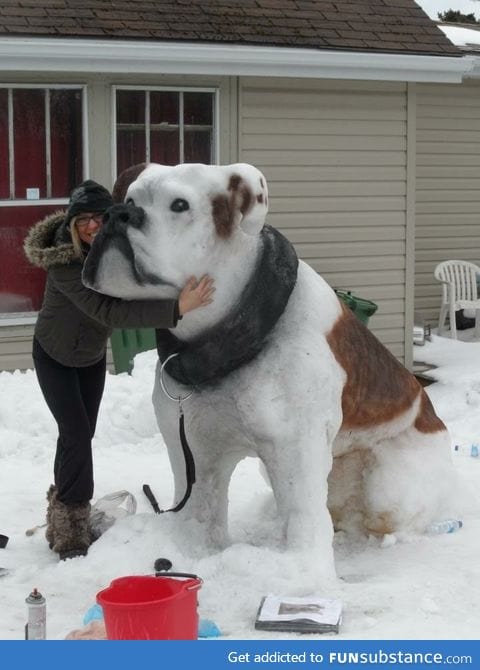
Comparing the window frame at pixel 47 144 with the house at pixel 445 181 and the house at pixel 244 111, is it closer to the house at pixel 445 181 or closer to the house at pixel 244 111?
the house at pixel 244 111

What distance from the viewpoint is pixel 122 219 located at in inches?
171

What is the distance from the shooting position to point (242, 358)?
183 inches

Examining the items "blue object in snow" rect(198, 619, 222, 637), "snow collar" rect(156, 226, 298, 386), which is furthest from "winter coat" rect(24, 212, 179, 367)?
"blue object in snow" rect(198, 619, 222, 637)

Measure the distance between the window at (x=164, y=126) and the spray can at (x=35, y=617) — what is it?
5.90 meters

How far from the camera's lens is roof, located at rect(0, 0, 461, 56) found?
9.08 meters

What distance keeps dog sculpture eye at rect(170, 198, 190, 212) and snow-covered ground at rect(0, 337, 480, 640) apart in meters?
1.36

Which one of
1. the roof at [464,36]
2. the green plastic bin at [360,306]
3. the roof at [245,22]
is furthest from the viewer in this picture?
the roof at [464,36]

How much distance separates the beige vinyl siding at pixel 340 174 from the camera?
10.2 meters

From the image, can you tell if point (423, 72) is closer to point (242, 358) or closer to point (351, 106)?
point (351, 106)

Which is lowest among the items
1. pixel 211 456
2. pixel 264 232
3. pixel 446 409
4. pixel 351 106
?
pixel 446 409

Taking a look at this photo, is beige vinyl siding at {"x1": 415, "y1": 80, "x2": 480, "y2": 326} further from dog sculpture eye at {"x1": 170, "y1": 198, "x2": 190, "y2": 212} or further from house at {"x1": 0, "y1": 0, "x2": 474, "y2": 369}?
dog sculpture eye at {"x1": 170, "y1": 198, "x2": 190, "y2": 212}

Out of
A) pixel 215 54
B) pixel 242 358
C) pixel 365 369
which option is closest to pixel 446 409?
pixel 215 54

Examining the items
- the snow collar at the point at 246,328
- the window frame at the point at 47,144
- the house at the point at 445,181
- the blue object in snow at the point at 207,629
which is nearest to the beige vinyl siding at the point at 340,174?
the window frame at the point at 47,144

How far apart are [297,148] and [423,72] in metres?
1.30
